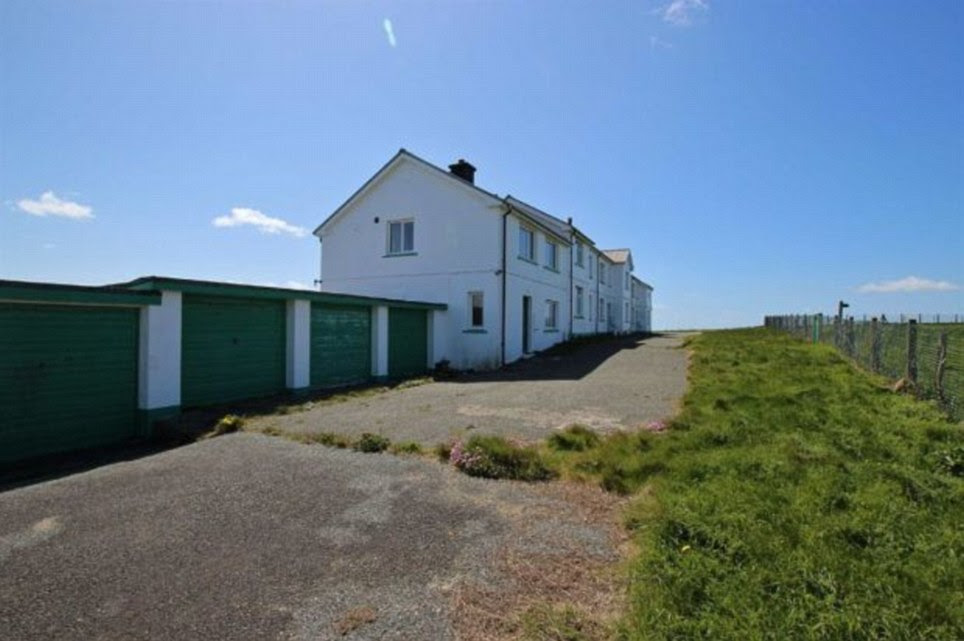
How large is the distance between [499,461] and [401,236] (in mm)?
16405

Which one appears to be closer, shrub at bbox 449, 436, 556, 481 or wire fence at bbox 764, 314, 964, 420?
shrub at bbox 449, 436, 556, 481

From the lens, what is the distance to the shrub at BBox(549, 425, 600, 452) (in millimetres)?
7122

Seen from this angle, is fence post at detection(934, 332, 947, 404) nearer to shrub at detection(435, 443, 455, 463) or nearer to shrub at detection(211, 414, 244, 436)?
shrub at detection(435, 443, 455, 463)

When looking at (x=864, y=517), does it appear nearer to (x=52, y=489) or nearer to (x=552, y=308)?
(x=52, y=489)

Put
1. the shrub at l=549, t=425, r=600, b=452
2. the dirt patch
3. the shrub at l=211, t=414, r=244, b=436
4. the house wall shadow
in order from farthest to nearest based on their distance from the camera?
the house wall shadow, the shrub at l=211, t=414, r=244, b=436, the shrub at l=549, t=425, r=600, b=452, the dirt patch

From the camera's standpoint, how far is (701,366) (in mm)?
15914

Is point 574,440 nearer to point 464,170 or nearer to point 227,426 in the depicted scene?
point 227,426

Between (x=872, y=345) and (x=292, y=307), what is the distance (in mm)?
13953

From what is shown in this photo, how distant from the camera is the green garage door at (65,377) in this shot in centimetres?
769

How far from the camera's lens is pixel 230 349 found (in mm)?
11461

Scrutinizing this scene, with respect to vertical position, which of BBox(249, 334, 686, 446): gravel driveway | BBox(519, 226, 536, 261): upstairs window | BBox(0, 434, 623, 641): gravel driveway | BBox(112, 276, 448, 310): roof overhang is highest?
BBox(519, 226, 536, 261): upstairs window

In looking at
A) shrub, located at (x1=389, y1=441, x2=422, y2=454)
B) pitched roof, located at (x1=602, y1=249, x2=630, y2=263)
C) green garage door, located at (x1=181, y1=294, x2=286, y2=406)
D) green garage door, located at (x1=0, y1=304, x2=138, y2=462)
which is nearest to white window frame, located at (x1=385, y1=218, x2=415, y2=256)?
green garage door, located at (x1=181, y1=294, x2=286, y2=406)

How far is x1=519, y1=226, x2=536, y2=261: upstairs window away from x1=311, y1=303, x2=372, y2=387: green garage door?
26.4 ft

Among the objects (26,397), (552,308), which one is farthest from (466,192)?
(26,397)
